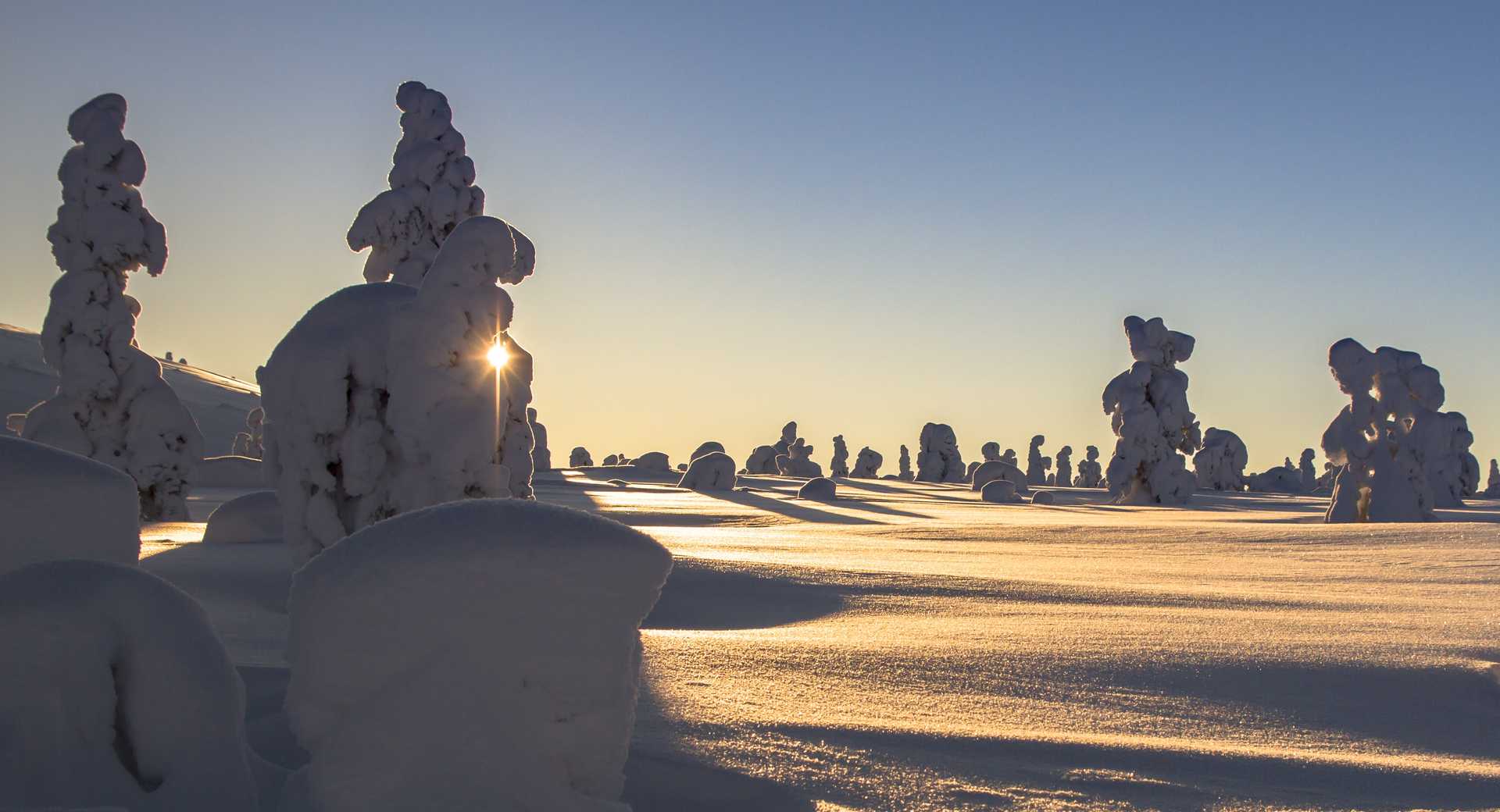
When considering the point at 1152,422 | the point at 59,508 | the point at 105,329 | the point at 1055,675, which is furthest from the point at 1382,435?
the point at 105,329

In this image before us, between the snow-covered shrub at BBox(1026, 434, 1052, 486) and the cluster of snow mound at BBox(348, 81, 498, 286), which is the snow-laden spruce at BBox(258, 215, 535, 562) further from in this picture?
the snow-covered shrub at BBox(1026, 434, 1052, 486)

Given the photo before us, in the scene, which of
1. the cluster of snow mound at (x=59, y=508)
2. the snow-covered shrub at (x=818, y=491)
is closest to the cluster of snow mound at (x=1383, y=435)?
the snow-covered shrub at (x=818, y=491)

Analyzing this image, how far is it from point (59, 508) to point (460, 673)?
2562mm

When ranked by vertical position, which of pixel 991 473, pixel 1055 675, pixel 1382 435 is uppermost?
pixel 1382 435

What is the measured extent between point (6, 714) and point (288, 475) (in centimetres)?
460

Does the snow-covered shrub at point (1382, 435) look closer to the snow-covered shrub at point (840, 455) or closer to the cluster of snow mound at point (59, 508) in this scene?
the cluster of snow mound at point (59, 508)

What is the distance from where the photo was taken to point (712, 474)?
24922mm

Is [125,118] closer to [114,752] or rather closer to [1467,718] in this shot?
[114,752]

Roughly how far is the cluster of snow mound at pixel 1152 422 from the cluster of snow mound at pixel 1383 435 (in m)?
8.04

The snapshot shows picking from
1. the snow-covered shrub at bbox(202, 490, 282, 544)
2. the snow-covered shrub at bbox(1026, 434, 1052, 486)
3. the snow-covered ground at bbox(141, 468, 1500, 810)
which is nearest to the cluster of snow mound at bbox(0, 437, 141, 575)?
the snow-covered ground at bbox(141, 468, 1500, 810)

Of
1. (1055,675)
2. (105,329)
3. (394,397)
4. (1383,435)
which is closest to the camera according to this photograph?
(1055,675)

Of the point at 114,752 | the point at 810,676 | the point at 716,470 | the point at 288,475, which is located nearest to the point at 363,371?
the point at 288,475

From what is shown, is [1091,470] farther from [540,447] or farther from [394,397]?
[394,397]

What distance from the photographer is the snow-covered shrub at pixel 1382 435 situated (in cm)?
1352
